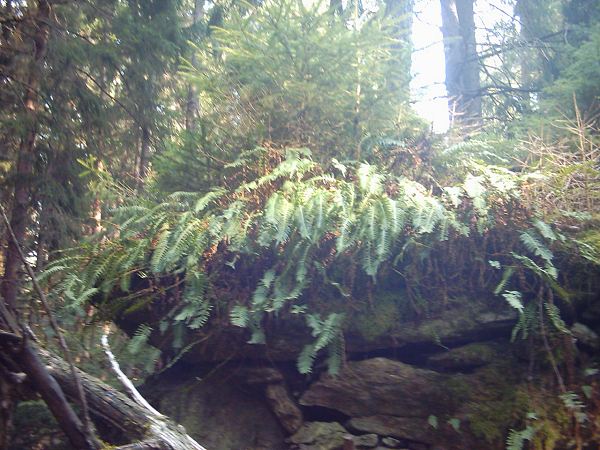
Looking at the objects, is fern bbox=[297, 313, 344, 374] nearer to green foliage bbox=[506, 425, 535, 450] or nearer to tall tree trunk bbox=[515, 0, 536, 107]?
green foliage bbox=[506, 425, 535, 450]

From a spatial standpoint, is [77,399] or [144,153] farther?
[144,153]

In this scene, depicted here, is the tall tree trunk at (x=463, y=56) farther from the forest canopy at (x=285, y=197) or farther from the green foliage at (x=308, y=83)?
the green foliage at (x=308, y=83)

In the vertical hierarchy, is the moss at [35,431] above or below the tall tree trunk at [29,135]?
below

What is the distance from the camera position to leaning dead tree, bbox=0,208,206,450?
3117mm

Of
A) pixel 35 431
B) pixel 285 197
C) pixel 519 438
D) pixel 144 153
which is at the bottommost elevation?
pixel 35 431

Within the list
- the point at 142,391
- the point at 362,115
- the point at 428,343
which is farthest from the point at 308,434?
the point at 362,115

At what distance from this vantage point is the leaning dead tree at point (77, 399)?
312cm

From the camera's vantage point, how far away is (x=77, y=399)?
11.5ft

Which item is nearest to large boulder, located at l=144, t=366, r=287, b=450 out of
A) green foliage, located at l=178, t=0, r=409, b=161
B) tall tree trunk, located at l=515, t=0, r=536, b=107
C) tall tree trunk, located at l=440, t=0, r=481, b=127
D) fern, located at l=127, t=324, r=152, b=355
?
fern, located at l=127, t=324, r=152, b=355

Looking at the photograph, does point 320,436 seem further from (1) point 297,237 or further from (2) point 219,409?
(1) point 297,237

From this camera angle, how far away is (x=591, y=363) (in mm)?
4316

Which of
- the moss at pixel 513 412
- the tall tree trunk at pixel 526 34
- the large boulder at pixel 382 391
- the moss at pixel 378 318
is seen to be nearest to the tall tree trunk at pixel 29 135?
the large boulder at pixel 382 391

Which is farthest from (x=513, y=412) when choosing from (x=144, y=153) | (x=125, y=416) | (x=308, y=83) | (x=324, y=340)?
(x=144, y=153)

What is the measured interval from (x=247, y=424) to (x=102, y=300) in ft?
6.12
